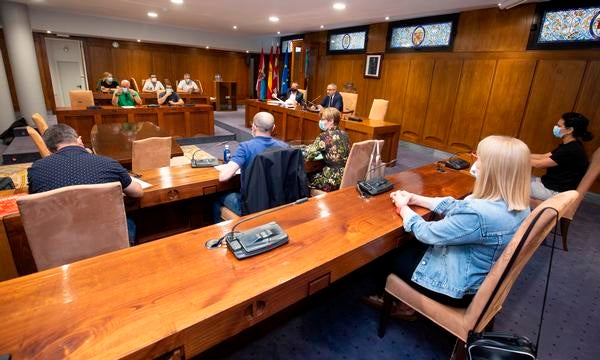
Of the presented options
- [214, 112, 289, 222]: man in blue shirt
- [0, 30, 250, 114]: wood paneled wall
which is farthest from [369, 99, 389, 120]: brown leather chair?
[0, 30, 250, 114]: wood paneled wall

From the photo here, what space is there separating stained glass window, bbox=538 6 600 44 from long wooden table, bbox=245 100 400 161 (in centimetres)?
240

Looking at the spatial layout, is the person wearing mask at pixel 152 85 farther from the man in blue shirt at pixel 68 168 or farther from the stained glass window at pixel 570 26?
the stained glass window at pixel 570 26

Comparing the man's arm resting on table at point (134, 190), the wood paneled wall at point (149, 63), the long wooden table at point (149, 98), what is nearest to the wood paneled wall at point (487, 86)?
the long wooden table at point (149, 98)

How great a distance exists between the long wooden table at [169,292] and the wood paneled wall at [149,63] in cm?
985

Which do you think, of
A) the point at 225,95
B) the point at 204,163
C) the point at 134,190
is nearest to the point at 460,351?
the point at 134,190

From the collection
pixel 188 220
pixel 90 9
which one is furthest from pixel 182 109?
pixel 188 220

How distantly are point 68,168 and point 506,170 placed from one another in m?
2.01

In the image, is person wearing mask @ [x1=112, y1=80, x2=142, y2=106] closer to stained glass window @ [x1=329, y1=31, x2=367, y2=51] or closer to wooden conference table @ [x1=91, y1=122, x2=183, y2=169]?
wooden conference table @ [x1=91, y1=122, x2=183, y2=169]

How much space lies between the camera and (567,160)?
254 cm

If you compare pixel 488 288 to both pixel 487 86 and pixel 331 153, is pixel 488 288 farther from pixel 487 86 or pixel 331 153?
pixel 487 86

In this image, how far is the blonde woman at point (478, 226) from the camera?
1.15m

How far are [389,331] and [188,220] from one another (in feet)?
5.60

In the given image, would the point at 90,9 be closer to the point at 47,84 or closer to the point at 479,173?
the point at 47,84

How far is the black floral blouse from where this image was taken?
2.59 m
